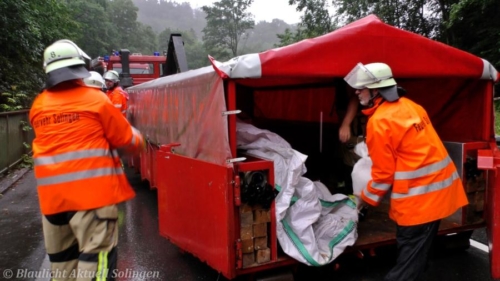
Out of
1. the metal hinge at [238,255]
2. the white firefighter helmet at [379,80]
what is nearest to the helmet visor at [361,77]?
the white firefighter helmet at [379,80]

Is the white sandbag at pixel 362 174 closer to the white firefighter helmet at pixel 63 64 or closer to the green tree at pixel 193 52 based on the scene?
the white firefighter helmet at pixel 63 64

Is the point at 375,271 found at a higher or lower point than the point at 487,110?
lower

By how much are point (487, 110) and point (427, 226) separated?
1.90 metres

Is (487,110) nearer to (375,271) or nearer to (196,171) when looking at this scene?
(375,271)

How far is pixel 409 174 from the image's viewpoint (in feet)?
9.69

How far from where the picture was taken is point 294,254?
11.1ft

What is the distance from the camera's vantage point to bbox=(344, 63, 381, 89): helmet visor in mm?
3166

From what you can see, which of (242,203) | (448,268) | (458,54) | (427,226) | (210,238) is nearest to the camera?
(427,226)

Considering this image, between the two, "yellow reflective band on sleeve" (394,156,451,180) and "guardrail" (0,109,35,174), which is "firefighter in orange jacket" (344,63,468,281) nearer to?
"yellow reflective band on sleeve" (394,156,451,180)

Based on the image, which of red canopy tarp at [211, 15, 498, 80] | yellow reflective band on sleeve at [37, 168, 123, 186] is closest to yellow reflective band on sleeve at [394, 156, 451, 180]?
red canopy tarp at [211, 15, 498, 80]

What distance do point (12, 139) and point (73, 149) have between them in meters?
8.69

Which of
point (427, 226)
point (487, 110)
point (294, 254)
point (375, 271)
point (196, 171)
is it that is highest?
point (487, 110)

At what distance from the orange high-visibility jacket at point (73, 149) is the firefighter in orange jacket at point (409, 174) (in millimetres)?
1844

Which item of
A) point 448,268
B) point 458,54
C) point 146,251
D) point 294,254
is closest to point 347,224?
point 294,254
